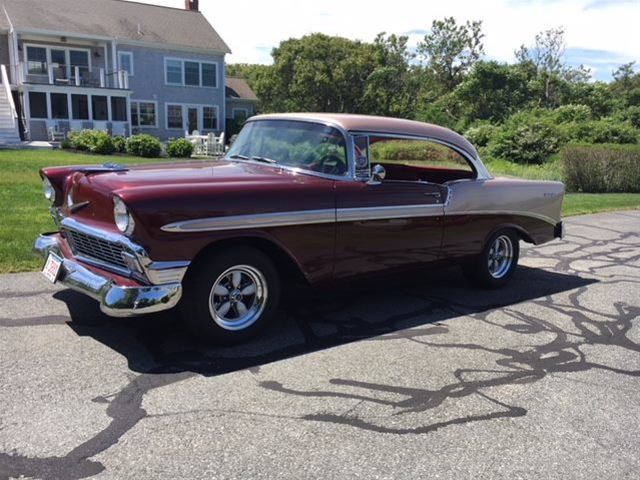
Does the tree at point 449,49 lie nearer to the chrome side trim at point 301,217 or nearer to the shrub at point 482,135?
the shrub at point 482,135

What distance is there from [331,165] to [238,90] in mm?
37144

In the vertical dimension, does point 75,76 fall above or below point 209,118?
above

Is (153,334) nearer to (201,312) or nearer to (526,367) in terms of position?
(201,312)

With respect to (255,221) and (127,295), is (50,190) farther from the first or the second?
(255,221)

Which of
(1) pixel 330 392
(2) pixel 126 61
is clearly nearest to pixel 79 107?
(2) pixel 126 61

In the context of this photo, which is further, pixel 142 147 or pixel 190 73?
pixel 190 73

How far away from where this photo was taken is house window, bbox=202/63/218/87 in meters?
34.4

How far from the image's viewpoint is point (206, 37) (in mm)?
34438

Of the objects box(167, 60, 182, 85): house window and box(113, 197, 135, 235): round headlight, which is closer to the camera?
box(113, 197, 135, 235): round headlight

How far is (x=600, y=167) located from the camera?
1722 cm

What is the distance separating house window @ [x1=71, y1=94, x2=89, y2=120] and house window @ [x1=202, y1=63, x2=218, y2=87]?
7054mm

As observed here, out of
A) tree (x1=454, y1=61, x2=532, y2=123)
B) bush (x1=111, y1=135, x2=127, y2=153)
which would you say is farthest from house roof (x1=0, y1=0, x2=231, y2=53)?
tree (x1=454, y1=61, x2=532, y2=123)

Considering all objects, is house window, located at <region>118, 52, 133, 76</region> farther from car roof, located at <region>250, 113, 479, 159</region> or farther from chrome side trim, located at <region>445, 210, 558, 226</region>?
chrome side trim, located at <region>445, 210, 558, 226</region>

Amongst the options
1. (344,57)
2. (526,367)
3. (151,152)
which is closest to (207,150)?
(151,152)
